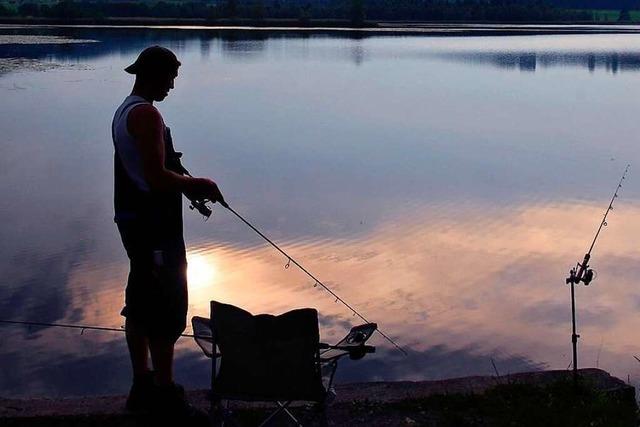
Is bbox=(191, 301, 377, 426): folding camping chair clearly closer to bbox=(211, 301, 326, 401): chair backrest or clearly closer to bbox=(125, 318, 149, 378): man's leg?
bbox=(211, 301, 326, 401): chair backrest

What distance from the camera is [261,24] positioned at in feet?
228

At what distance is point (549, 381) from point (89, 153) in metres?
10.1

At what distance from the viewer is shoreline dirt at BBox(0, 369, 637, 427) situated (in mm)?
4051

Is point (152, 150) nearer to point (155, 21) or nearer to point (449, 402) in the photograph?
point (449, 402)

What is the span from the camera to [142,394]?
158 inches

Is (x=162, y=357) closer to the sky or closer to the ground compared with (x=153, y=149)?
closer to the ground

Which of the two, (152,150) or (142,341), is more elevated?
(152,150)

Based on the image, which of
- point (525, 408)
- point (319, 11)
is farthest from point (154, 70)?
point (319, 11)

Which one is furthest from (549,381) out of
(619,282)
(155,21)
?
(155,21)

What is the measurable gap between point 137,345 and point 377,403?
1.06 metres

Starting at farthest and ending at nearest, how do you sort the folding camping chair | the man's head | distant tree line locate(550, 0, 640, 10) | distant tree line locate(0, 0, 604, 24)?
distant tree line locate(550, 0, 640, 10)
distant tree line locate(0, 0, 604, 24)
the man's head
the folding camping chair

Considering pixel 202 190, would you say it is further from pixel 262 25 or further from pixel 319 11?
pixel 319 11

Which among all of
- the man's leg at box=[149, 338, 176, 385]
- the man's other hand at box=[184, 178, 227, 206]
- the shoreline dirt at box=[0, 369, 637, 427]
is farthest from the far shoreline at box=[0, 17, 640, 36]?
the man's other hand at box=[184, 178, 227, 206]

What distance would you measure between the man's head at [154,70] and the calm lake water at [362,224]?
6.71 ft
